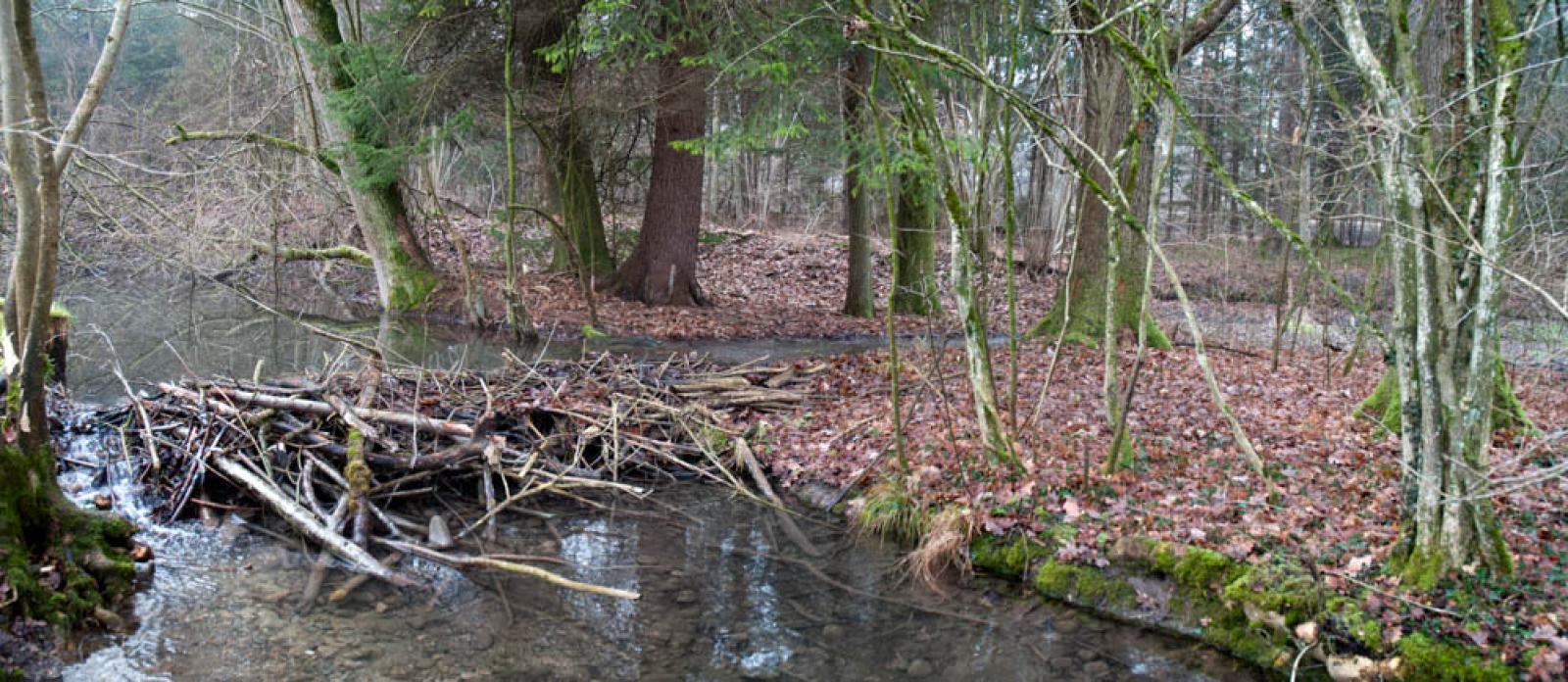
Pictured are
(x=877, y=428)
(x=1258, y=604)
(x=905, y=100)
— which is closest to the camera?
(x=1258, y=604)

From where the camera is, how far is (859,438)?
902 centimetres

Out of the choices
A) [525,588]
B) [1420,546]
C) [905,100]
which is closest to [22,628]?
[525,588]

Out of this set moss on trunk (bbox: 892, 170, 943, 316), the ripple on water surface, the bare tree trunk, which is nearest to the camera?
the ripple on water surface

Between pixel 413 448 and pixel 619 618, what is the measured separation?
2950 mm

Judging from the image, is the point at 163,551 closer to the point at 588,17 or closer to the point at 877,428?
the point at 877,428

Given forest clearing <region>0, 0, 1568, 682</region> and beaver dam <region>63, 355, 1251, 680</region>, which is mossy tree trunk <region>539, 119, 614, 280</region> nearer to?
forest clearing <region>0, 0, 1568, 682</region>

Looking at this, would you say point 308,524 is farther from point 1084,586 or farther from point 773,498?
point 1084,586

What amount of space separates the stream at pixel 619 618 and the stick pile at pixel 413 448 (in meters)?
0.24

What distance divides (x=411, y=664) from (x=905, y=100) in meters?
4.97

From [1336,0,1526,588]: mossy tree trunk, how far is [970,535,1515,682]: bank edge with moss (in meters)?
0.48

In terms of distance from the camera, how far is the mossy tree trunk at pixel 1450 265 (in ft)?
15.4

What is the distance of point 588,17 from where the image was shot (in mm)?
15008

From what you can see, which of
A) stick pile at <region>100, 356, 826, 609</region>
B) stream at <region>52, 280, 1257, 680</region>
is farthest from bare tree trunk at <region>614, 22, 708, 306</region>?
stream at <region>52, 280, 1257, 680</region>

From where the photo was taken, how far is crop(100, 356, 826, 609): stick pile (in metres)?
6.79
